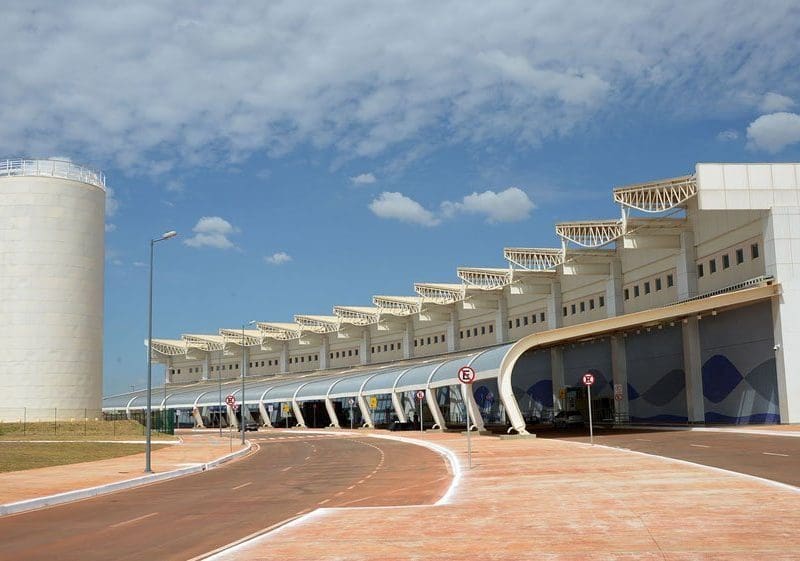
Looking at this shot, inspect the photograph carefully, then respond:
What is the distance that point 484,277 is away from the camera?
74438 millimetres

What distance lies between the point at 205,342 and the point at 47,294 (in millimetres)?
68827

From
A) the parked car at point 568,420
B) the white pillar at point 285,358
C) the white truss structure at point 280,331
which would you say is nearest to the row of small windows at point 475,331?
the parked car at point 568,420

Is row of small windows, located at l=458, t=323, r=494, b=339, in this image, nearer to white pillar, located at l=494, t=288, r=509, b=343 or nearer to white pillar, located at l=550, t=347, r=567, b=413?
white pillar, located at l=494, t=288, r=509, b=343

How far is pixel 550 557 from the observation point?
397 inches

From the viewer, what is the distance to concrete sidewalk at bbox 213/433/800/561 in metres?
10.5

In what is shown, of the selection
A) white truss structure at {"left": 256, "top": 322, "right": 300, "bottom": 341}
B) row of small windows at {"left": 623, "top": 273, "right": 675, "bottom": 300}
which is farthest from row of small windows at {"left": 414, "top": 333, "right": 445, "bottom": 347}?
row of small windows at {"left": 623, "top": 273, "right": 675, "bottom": 300}

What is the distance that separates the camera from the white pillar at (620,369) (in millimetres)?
61562

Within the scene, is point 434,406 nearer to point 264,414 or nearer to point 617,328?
point 617,328

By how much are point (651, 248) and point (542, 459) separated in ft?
97.1

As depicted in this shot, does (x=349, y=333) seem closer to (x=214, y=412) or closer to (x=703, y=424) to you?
(x=214, y=412)

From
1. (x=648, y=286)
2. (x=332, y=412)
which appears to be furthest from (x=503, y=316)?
(x=648, y=286)

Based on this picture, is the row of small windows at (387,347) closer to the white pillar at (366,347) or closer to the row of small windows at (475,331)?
the white pillar at (366,347)

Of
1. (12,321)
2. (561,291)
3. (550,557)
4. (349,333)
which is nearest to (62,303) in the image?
(12,321)

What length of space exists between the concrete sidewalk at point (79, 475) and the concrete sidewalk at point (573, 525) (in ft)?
34.9
